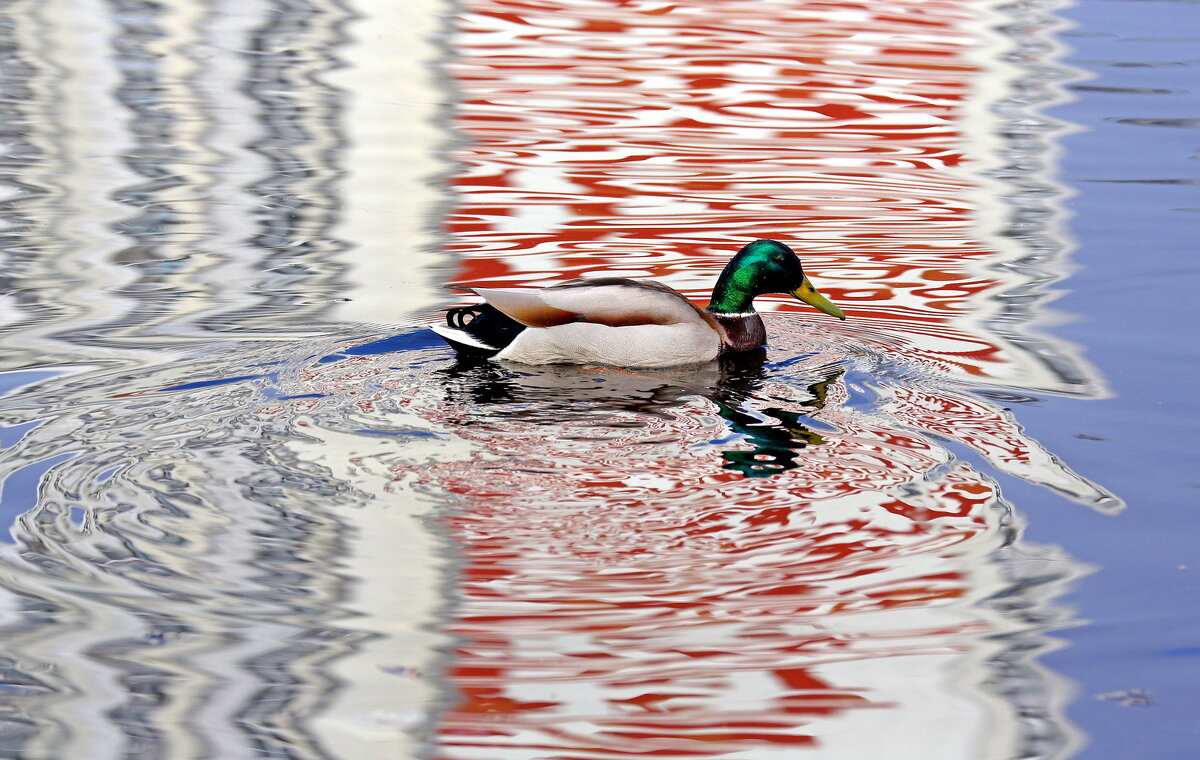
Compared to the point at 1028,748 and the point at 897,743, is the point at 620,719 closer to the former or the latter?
the point at 897,743

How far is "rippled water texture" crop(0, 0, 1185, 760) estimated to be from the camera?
3.91 meters

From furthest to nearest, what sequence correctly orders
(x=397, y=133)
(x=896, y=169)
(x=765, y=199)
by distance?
(x=397, y=133), (x=896, y=169), (x=765, y=199)

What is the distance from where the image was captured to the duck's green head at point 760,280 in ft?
23.0

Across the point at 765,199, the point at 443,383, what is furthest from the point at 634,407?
the point at 765,199

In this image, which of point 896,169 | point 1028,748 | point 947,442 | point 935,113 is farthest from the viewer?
point 935,113

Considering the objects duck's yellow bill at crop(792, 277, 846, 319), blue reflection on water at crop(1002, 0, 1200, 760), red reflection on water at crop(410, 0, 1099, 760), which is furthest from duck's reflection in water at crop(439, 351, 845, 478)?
blue reflection on water at crop(1002, 0, 1200, 760)

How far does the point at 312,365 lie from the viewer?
6.34 m

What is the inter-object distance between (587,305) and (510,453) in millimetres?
1313

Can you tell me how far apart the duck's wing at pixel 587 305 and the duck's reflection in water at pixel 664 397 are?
21 cm

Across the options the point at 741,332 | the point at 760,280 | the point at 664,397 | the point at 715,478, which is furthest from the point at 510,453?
the point at 760,280

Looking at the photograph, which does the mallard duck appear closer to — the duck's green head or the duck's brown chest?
the duck's brown chest

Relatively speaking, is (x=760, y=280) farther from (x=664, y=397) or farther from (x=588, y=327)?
(x=664, y=397)

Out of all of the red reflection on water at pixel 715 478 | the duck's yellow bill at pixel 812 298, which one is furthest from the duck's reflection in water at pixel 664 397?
the duck's yellow bill at pixel 812 298

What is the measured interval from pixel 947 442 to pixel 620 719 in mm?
2204
